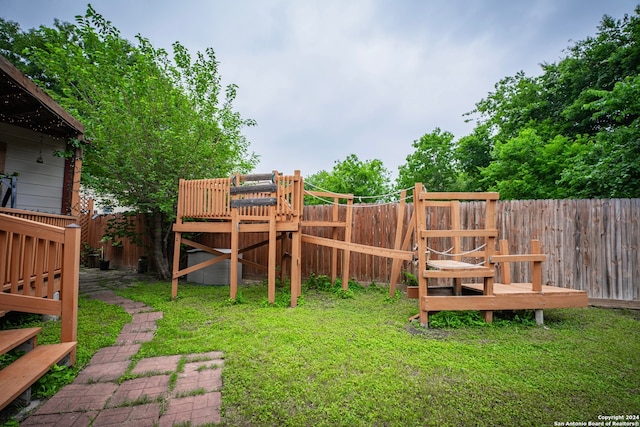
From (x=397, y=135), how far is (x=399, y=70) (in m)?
6.13

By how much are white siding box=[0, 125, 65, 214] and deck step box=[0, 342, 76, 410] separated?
4.67m

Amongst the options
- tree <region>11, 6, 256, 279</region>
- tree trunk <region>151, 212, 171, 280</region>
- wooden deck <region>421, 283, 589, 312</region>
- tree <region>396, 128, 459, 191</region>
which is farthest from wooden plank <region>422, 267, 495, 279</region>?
tree <region>396, 128, 459, 191</region>

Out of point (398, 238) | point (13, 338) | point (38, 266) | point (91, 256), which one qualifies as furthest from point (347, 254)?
point (91, 256)

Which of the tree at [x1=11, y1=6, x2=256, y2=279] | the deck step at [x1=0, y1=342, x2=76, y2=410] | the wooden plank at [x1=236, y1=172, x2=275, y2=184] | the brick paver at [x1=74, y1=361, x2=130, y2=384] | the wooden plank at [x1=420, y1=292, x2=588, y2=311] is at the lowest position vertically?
the brick paver at [x1=74, y1=361, x2=130, y2=384]

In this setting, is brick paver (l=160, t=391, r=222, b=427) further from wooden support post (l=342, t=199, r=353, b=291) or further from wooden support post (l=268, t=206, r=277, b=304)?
wooden support post (l=342, t=199, r=353, b=291)

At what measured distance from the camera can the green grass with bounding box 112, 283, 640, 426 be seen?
5.78 ft

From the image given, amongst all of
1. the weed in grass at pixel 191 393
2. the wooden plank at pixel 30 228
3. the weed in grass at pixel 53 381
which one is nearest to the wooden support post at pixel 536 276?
the weed in grass at pixel 191 393

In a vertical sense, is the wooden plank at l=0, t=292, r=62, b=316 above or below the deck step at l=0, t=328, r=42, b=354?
above

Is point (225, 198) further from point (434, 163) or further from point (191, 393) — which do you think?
point (434, 163)

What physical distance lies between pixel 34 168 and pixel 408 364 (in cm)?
765

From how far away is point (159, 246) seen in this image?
707 centimetres

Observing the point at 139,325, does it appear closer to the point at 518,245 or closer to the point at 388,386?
the point at 388,386

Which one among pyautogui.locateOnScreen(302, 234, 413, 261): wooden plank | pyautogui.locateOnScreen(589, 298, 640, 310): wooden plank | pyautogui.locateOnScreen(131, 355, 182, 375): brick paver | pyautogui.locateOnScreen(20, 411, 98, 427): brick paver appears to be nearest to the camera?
pyautogui.locateOnScreen(20, 411, 98, 427): brick paver

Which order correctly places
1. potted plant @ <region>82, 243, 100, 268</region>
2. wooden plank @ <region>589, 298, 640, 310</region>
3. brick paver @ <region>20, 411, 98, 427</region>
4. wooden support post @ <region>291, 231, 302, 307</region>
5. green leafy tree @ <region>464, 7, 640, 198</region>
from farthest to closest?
potted plant @ <region>82, 243, 100, 268</region>, green leafy tree @ <region>464, 7, 640, 198</region>, wooden support post @ <region>291, 231, 302, 307</region>, wooden plank @ <region>589, 298, 640, 310</region>, brick paver @ <region>20, 411, 98, 427</region>
